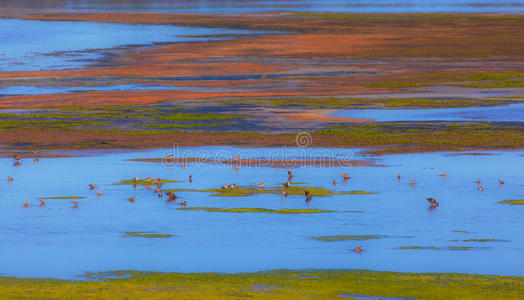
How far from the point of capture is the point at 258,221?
61.0 ft

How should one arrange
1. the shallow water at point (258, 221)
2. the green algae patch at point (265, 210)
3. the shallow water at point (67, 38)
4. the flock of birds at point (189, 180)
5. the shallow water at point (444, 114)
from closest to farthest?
the shallow water at point (258, 221) → the green algae patch at point (265, 210) → the flock of birds at point (189, 180) → the shallow water at point (444, 114) → the shallow water at point (67, 38)

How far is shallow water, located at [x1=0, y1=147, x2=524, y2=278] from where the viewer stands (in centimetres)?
1561

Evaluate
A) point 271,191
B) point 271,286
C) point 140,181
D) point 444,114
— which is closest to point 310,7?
point 444,114

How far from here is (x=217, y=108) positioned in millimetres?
35344

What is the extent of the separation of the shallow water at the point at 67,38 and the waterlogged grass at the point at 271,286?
3942 centimetres

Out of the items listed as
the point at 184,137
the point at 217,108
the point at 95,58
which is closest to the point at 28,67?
the point at 95,58

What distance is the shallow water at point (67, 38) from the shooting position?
187 ft

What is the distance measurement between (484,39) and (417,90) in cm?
2879

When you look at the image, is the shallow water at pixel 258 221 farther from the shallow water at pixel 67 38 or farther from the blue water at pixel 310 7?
the blue water at pixel 310 7

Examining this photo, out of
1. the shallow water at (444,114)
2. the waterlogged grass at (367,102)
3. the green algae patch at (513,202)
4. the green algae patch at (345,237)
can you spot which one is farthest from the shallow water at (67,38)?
the green algae patch at (345,237)

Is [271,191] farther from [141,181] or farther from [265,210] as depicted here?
[141,181]

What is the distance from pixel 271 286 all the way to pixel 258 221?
15.1 ft

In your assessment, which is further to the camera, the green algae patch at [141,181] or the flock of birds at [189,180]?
the green algae patch at [141,181]

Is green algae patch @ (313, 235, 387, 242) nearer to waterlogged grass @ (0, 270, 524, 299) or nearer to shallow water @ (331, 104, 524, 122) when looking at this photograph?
waterlogged grass @ (0, 270, 524, 299)
